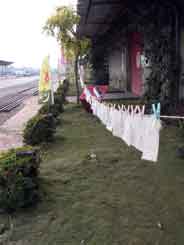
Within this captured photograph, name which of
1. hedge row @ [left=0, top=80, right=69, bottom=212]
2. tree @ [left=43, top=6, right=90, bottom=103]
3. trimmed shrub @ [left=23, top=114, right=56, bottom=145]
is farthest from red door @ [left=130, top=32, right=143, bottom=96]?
hedge row @ [left=0, top=80, right=69, bottom=212]

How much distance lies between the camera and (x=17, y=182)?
11.9 ft

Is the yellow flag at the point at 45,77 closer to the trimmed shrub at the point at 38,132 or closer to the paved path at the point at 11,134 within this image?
the paved path at the point at 11,134

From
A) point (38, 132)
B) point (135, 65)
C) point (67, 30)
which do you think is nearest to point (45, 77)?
point (67, 30)

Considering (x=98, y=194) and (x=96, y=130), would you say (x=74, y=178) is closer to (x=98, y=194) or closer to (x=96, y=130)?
(x=98, y=194)

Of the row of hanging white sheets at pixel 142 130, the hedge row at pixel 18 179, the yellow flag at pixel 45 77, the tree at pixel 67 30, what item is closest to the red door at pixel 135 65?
the tree at pixel 67 30

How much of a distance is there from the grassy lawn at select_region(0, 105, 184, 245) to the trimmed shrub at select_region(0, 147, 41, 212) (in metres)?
0.14

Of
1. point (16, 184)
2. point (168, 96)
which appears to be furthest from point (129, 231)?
point (168, 96)

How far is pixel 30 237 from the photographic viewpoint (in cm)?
314

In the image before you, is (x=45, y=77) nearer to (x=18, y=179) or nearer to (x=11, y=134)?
(x=11, y=134)

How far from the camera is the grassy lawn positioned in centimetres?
312

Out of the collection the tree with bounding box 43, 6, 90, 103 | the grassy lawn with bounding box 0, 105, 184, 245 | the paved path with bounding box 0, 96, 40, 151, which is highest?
the tree with bounding box 43, 6, 90, 103

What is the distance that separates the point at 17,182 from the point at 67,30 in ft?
30.0

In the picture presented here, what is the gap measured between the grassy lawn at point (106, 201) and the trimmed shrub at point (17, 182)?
14 cm

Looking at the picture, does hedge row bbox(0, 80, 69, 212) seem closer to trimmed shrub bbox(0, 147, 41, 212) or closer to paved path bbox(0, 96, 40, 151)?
trimmed shrub bbox(0, 147, 41, 212)
